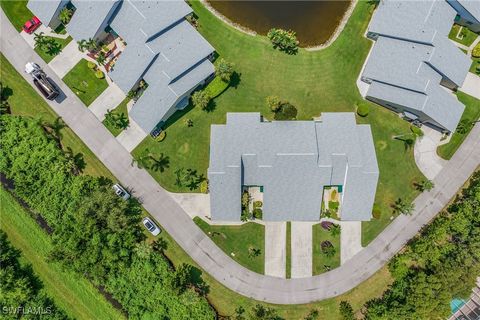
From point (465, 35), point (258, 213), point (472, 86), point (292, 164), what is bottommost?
point (258, 213)

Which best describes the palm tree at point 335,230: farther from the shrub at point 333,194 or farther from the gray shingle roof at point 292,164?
the shrub at point 333,194

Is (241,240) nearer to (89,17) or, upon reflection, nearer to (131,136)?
(131,136)

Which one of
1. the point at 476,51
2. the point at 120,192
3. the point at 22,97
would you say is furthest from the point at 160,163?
the point at 476,51

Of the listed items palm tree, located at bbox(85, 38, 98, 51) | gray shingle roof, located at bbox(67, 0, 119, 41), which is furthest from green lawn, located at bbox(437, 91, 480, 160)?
palm tree, located at bbox(85, 38, 98, 51)

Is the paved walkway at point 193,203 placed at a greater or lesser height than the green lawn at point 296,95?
lesser

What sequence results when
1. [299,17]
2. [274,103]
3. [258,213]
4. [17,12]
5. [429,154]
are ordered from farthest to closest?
[299,17], [17,12], [429,154], [258,213], [274,103]

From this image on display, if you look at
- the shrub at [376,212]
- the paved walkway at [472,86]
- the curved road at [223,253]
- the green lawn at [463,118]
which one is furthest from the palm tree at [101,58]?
the paved walkway at [472,86]

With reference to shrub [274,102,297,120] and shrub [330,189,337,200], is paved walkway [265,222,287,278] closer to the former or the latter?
shrub [330,189,337,200]
